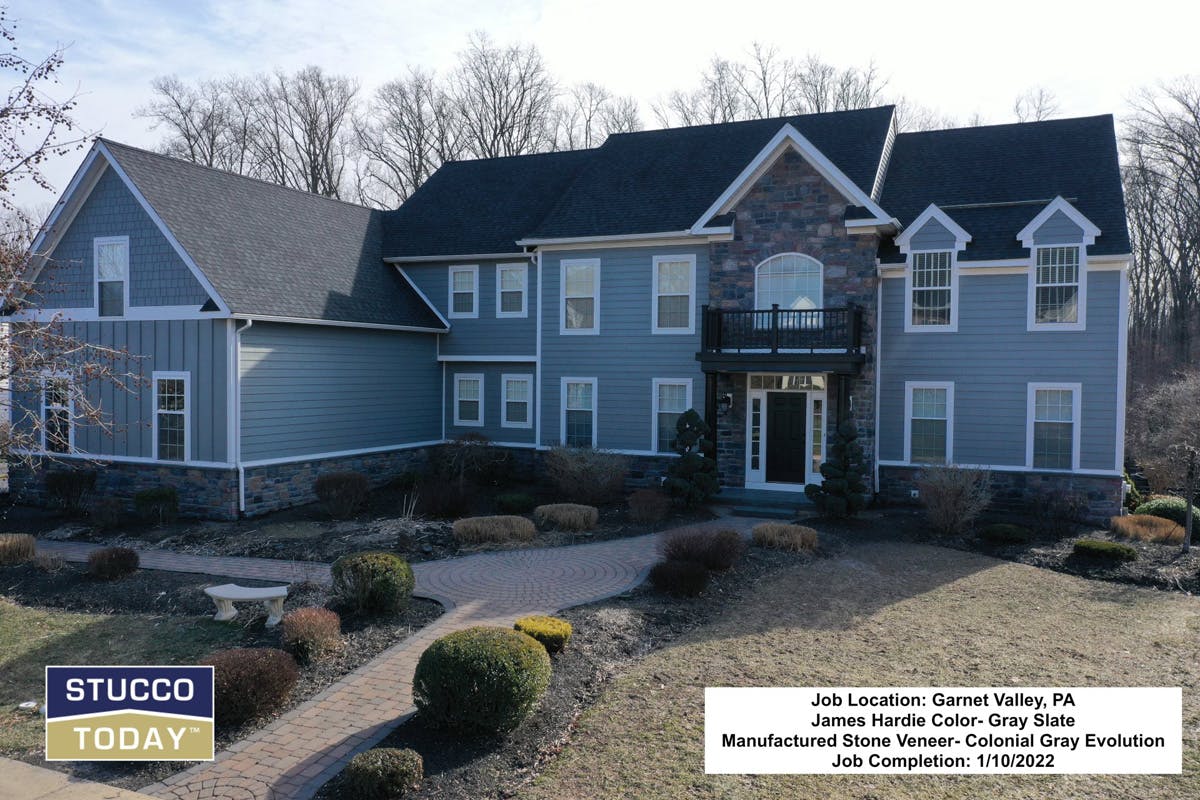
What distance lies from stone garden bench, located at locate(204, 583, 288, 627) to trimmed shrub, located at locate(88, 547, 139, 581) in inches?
115

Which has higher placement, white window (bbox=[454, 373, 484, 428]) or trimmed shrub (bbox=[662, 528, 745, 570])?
white window (bbox=[454, 373, 484, 428])

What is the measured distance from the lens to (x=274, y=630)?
30.7 ft

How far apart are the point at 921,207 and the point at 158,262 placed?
1661 centimetres

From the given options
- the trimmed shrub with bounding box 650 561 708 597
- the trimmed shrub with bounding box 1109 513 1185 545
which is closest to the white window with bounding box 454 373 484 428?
the trimmed shrub with bounding box 650 561 708 597

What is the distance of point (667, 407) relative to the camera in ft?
65.9

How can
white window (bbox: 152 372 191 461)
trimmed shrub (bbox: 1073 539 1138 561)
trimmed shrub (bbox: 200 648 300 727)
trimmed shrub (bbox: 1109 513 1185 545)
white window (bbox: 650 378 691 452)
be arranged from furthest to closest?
1. white window (bbox: 650 378 691 452)
2. white window (bbox: 152 372 191 461)
3. trimmed shrub (bbox: 1109 513 1185 545)
4. trimmed shrub (bbox: 1073 539 1138 561)
5. trimmed shrub (bbox: 200 648 300 727)

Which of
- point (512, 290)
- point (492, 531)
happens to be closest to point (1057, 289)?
point (492, 531)

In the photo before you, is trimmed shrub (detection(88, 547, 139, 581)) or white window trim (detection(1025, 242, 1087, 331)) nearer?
trimmed shrub (detection(88, 547, 139, 581))

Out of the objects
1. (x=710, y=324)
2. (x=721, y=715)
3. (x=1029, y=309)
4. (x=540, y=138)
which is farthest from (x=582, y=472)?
(x=540, y=138)

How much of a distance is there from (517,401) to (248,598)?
12851 millimetres

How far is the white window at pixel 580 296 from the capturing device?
20578 millimetres

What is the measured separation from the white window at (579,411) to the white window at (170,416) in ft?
27.9

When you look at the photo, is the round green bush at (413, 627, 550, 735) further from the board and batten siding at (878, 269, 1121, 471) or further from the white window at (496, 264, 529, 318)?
the white window at (496, 264, 529, 318)

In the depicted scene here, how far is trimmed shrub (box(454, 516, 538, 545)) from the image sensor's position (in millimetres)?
14508
